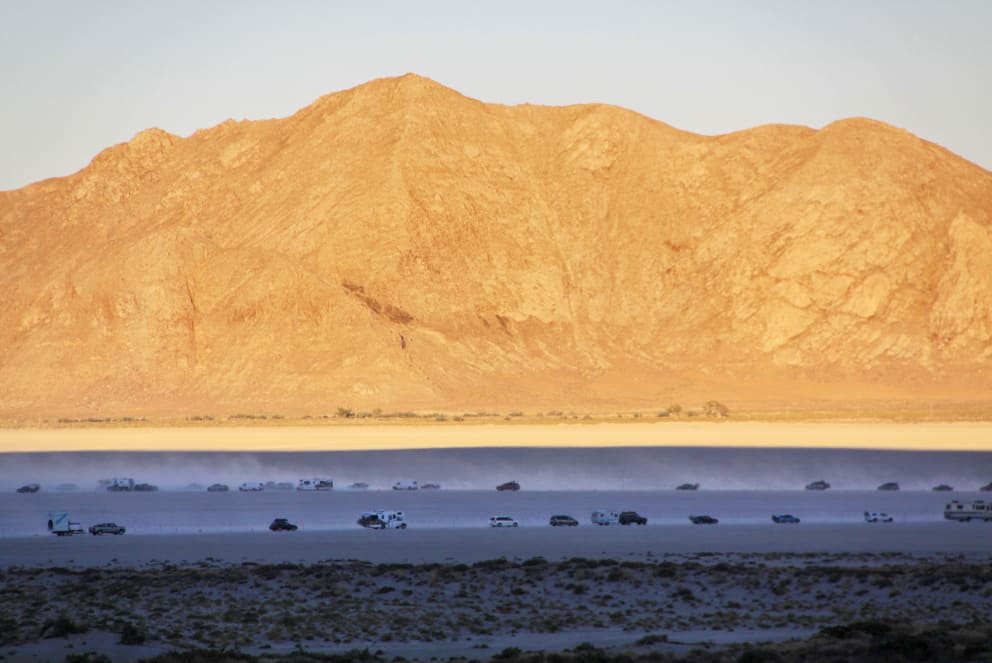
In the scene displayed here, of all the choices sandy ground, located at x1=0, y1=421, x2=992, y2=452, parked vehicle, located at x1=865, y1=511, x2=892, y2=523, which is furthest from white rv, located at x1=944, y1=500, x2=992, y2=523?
sandy ground, located at x1=0, y1=421, x2=992, y2=452

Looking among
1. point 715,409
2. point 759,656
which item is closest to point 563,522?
point 759,656

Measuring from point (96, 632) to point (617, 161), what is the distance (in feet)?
327

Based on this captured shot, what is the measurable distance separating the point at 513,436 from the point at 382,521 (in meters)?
33.6

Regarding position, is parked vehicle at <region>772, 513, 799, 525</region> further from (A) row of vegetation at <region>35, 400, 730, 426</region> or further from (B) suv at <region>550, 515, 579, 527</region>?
(A) row of vegetation at <region>35, 400, 730, 426</region>

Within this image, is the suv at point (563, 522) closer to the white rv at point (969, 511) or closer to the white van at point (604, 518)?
the white van at point (604, 518)

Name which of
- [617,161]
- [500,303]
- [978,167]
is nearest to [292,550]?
[500,303]

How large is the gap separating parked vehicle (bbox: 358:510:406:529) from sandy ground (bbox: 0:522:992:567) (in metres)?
0.68

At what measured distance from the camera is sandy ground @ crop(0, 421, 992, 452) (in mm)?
67625

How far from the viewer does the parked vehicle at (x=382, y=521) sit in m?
38.7

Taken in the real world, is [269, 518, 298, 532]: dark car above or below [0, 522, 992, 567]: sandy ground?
above

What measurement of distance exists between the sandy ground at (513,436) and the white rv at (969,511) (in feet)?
78.7

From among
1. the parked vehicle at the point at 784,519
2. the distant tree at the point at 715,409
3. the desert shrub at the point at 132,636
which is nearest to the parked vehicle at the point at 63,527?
the desert shrub at the point at 132,636

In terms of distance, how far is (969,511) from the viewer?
40.7 m

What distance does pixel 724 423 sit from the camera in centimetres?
8169
